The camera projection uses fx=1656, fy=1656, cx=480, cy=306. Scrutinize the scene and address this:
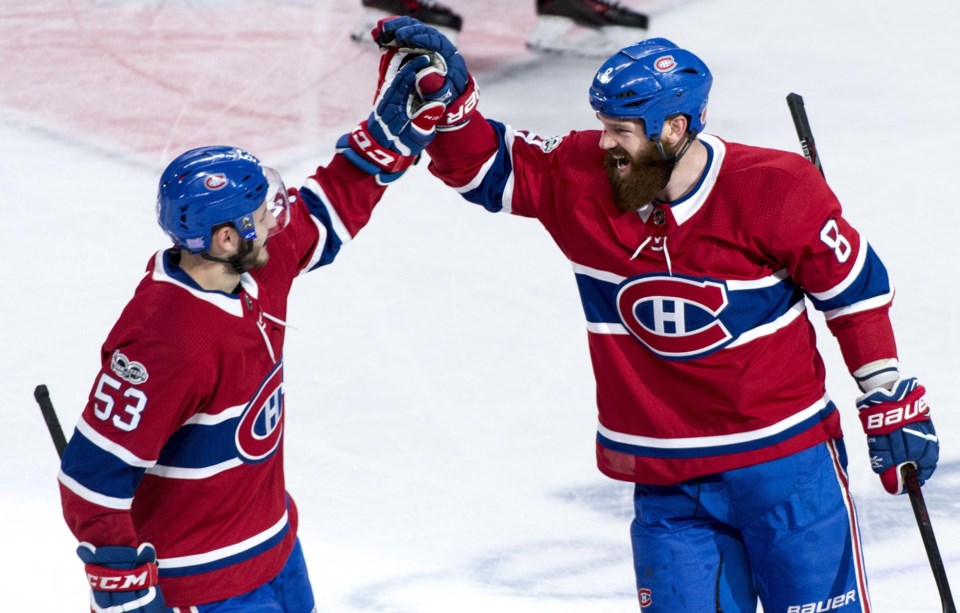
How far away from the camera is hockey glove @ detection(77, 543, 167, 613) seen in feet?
9.56

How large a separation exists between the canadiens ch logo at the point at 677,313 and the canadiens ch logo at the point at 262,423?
28.0 inches

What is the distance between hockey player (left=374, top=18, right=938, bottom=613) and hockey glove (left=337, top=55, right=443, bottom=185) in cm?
5

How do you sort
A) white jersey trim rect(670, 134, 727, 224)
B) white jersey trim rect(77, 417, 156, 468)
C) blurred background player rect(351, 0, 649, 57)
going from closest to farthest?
white jersey trim rect(77, 417, 156, 468)
white jersey trim rect(670, 134, 727, 224)
blurred background player rect(351, 0, 649, 57)

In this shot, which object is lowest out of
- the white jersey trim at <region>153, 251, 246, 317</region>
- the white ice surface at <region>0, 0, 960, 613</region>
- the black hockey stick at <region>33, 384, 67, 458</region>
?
the white ice surface at <region>0, 0, 960, 613</region>

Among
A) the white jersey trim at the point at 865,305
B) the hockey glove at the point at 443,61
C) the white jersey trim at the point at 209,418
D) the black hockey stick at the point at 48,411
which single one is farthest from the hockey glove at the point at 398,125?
the white jersey trim at the point at 865,305

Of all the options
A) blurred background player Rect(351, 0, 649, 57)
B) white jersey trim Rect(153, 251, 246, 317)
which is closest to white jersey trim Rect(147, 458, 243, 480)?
white jersey trim Rect(153, 251, 246, 317)

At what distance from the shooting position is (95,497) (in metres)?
2.90

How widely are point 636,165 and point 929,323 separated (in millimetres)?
2352

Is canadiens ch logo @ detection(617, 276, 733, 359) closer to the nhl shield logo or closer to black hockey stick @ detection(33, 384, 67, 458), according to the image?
the nhl shield logo

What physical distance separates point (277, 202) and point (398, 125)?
362 mm

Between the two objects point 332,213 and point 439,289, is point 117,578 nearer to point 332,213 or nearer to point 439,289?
point 332,213

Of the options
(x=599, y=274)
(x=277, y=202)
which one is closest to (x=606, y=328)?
(x=599, y=274)

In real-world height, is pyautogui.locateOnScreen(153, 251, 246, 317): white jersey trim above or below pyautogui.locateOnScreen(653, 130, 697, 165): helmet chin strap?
below

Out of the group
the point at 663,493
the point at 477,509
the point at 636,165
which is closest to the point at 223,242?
the point at 636,165
